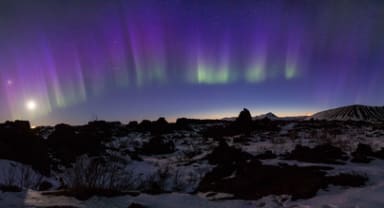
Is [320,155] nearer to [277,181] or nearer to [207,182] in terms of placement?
[277,181]

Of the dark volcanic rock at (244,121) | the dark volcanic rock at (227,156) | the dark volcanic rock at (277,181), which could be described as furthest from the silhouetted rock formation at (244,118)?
the dark volcanic rock at (277,181)

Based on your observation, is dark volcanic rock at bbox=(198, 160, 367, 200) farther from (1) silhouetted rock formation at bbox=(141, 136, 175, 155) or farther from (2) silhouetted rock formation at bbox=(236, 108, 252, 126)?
(2) silhouetted rock formation at bbox=(236, 108, 252, 126)

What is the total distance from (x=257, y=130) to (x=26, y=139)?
2719 cm

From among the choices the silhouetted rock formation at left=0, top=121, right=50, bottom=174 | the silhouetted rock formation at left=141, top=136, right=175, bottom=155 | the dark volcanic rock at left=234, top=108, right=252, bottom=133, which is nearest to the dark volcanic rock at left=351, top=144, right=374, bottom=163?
the silhouetted rock formation at left=141, top=136, right=175, bottom=155

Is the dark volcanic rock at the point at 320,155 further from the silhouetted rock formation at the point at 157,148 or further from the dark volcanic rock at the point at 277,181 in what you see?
the silhouetted rock formation at the point at 157,148

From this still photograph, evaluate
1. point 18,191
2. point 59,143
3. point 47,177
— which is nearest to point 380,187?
point 18,191

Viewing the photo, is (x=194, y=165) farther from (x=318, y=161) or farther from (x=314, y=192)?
(x=314, y=192)

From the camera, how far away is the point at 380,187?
7.33m

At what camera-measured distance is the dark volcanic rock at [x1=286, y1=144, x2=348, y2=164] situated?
39.1 ft

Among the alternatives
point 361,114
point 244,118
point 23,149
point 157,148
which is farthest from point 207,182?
point 361,114

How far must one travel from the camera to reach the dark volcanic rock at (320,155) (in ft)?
39.1

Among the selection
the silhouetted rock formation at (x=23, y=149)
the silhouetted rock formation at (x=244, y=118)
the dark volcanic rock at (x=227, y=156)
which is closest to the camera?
the dark volcanic rock at (x=227, y=156)

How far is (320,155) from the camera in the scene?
494 inches

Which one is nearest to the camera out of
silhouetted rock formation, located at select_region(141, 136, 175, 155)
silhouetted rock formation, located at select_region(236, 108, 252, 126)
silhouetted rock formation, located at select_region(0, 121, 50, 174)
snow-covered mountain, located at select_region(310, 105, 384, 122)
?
silhouetted rock formation, located at select_region(0, 121, 50, 174)
